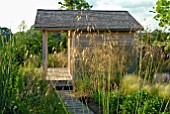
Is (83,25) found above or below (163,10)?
below

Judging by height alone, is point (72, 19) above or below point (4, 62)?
above

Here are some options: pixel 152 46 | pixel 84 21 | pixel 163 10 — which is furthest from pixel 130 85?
pixel 84 21

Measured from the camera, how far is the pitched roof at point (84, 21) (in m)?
10.8

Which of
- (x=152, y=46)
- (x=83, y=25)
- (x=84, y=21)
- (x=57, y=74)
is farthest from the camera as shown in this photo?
(x=84, y=21)

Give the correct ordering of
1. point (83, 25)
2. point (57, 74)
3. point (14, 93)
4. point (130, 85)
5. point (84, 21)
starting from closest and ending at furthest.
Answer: point (14, 93) < point (130, 85) < point (57, 74) < point (83, 25) < point (84, 21)

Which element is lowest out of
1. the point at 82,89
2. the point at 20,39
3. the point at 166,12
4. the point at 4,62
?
the point at 82,89

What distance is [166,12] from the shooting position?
6.32 m

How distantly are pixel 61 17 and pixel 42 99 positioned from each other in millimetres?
6692

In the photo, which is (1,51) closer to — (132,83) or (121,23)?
(132,83)

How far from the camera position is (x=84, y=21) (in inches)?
A: 456

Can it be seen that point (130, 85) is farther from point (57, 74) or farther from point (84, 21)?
point (84, 21)

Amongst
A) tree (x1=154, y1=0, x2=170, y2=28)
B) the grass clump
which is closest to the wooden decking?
the grass clump

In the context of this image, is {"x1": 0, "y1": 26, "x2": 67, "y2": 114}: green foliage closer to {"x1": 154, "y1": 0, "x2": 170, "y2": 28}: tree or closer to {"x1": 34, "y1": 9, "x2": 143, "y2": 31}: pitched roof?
{"x1": 154, "y1": 0, "x2": 170, "y2": 28}: tree


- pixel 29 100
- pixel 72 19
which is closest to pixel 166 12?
pixel 29 100
